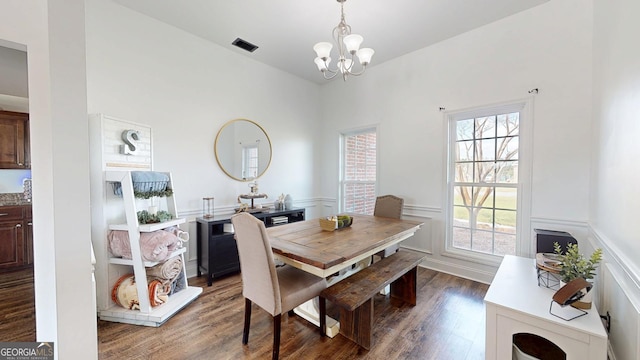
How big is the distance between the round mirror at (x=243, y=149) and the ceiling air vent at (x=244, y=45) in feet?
3.20

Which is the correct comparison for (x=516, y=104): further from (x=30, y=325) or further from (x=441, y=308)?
(x=30, y=325)

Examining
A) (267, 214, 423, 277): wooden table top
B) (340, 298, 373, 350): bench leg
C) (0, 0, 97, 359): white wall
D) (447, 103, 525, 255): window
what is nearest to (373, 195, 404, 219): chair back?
(267, 214, 423, 277): wooden table top

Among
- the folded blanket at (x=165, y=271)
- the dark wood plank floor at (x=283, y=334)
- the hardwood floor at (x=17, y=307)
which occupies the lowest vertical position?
the dark wood plank floor at (x=283, y=334)

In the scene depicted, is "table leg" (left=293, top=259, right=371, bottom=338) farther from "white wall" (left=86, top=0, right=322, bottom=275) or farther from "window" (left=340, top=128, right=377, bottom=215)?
"window" (left=340, top=128, right=377, bottom=215)

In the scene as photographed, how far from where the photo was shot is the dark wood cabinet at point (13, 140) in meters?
2.98

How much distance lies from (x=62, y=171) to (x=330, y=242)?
5.28 ft

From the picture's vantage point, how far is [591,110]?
2.22 m

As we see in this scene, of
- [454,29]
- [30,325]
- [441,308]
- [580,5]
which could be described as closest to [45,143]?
[30,325]

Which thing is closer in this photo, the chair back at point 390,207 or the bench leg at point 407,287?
the bench leg at point 407,287

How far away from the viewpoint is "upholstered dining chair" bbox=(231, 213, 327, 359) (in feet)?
5.07

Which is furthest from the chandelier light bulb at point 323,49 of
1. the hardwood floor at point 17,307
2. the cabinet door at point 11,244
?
the cabinet door at point 11,244

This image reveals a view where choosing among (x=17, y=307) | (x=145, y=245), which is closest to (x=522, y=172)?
(x=145, y=245)

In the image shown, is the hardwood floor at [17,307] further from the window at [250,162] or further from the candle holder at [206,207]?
the window at [250,162]

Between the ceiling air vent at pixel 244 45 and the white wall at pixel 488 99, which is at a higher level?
the ceiling air vent at pixel 244 45
